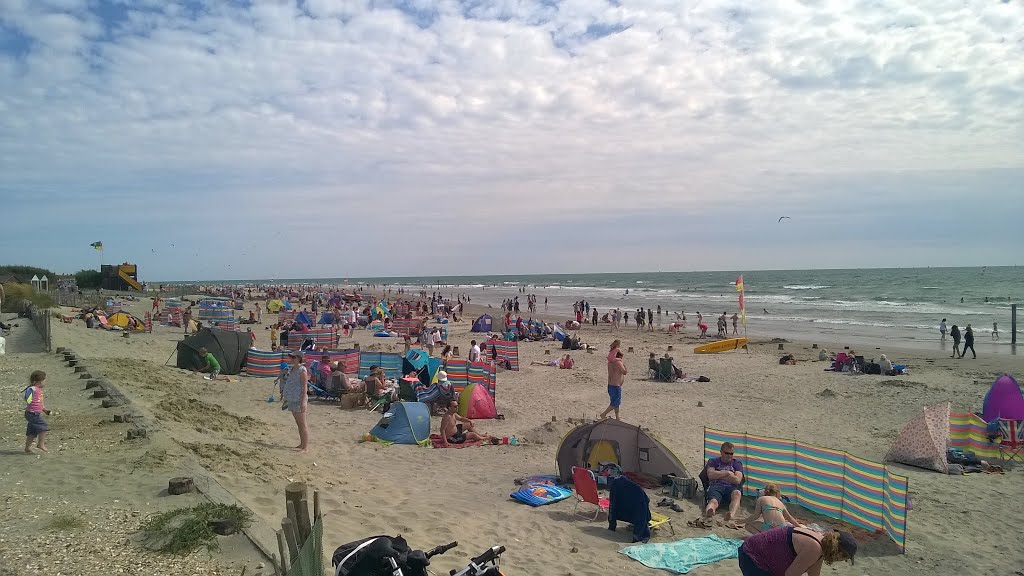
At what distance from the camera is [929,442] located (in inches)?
350

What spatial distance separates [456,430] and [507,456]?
117cm

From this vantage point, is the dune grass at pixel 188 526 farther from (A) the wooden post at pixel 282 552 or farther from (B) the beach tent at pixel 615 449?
(B) the beach tent at pixel 615 449

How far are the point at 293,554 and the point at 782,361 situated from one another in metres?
18.5

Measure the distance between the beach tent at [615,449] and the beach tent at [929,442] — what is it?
380 centimetres

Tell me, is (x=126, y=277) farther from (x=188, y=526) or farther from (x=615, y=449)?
(x=188, y=526)

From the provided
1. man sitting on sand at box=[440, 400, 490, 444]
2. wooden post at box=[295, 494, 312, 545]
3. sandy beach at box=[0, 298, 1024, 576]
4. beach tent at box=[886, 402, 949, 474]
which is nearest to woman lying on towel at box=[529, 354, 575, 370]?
sandy beach at box=[0, 298, 1024, 576]

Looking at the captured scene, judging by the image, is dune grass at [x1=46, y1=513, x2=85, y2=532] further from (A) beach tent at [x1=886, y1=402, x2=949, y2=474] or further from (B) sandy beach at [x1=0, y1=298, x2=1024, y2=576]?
(A) beach tent at [x1=886, y1=402, x2=949, y2=474]

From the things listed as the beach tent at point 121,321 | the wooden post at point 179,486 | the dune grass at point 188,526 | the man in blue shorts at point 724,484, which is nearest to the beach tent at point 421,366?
the man in blue shorts at point 724,484

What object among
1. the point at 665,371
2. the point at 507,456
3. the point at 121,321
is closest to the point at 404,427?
the point at 507,456

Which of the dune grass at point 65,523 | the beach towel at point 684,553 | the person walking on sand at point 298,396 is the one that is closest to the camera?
the dune grass at point 65,523

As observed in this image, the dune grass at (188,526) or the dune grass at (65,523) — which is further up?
the dune grass at (65,523)

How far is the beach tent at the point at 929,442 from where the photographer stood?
28.9 ft

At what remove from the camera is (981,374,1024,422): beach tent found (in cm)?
928

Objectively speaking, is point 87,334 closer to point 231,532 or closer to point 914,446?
point 231,532
